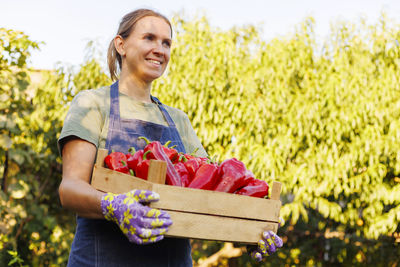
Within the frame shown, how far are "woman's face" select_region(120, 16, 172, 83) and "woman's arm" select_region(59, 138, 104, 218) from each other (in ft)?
1.46

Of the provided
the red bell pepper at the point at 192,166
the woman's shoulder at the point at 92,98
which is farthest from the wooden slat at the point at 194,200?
the woman's shoulder at the point at 92,98

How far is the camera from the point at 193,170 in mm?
1865

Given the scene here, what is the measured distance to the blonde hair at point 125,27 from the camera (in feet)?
7.16

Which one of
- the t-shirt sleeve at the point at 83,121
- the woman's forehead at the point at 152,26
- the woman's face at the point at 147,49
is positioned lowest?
the t-shirt sleeve at the point at 83,121

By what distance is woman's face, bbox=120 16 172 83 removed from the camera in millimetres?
2104

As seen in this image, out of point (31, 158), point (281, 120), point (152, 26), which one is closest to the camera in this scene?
point (152, 26)

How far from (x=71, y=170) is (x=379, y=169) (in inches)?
173

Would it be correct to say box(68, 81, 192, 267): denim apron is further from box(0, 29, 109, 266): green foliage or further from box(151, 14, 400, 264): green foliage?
box(151, 14, 400, 264): green foliage

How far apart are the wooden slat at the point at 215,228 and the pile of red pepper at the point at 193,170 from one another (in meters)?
0.15

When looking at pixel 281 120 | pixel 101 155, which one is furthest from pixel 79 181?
pixel 281 120

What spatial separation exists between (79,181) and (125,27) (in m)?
0.82

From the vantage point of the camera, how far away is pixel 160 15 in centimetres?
223

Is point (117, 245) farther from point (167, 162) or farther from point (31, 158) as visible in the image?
point (31, 158)

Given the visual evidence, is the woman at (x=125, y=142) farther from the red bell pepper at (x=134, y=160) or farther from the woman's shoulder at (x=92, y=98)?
the red bell pepper at (x=134, y=160)
